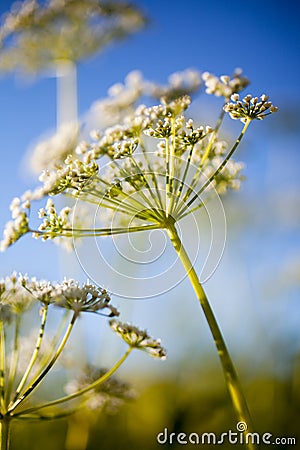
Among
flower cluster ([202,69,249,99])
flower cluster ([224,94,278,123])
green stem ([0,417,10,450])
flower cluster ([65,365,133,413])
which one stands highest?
flower cluster ([202,69,249,99])

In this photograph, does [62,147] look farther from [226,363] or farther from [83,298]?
[226,363]

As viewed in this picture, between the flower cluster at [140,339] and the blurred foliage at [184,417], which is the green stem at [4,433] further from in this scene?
the blurred foliage at [184,417]

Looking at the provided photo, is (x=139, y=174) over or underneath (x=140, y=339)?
over

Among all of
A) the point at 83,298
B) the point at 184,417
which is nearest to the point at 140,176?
the point at 83,298

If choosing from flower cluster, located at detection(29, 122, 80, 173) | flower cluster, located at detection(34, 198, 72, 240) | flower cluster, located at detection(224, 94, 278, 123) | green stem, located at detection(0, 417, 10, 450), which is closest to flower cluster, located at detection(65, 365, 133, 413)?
green stem, located at detection(0, 417, 10, 450)

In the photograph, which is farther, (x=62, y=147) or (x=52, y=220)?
(x=62, y=147)

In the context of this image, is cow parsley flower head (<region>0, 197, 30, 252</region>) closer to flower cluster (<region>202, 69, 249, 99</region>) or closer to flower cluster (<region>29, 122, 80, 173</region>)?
flower cluster (<region>29, 122, 80, 173</region>)

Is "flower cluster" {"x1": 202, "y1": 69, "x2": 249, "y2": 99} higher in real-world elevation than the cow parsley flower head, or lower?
higher

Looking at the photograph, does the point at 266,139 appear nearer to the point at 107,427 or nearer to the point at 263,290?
the point at 263,290
